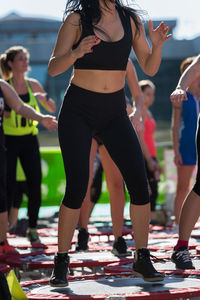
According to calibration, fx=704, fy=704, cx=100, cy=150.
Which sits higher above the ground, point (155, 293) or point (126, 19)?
point (126, 19)

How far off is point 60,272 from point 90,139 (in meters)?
0.84

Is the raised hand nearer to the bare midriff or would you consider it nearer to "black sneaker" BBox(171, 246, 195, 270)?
the bare midriff

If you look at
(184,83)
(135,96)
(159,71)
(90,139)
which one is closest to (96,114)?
(90,139)

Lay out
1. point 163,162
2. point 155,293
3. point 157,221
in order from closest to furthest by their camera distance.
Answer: point 155,293, point 157,221, point 163,162

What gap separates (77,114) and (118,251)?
1.93 m

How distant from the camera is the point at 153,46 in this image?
177 inches

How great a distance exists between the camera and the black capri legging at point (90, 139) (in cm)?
429

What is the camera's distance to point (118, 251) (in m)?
5.93

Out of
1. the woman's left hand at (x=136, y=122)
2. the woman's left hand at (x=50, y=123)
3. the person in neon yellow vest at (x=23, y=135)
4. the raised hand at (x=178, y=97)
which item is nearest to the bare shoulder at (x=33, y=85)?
the person in neon yellow vest at (x=23, y=135)

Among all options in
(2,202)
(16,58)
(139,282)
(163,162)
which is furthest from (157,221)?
(139,282)

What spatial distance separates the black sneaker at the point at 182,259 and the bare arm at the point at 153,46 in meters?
1.28

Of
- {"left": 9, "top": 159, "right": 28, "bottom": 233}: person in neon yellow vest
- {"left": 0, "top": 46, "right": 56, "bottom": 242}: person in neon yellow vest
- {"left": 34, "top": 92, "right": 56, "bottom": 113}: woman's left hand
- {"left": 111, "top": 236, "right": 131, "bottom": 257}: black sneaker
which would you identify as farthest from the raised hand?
{"left": 9, "top": 159, "right": 28, "bottom": 233}: person in neon yellow vest

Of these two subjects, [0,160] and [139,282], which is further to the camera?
[0,160]

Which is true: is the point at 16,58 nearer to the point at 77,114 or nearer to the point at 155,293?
the point at 77,114
